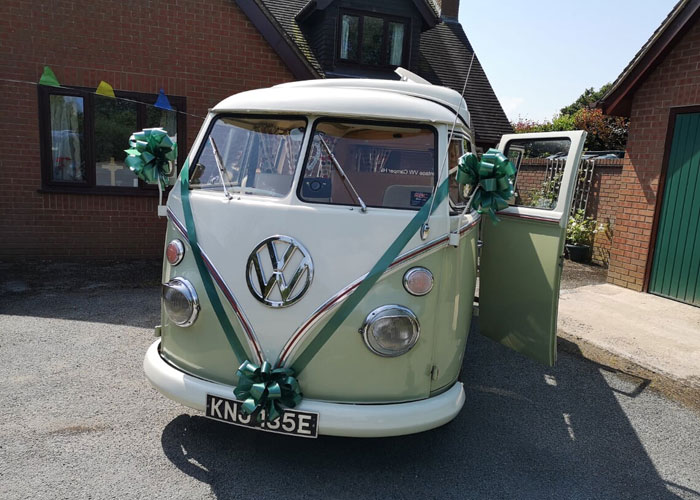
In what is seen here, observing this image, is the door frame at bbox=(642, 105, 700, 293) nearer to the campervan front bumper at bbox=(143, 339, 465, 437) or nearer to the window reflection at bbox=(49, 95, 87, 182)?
the campervan front bumper at bbox=(143, 339, 465, 437)

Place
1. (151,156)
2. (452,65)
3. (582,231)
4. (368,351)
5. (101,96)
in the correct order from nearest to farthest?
1. (368,351)
2. (151,156)
3. (101,96)
4. (582,231)
5. (452,65)

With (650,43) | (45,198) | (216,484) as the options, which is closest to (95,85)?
(45,198)

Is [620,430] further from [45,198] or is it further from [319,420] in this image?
[45,198]

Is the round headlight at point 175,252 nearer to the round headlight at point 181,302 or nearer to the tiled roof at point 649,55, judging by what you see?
the round headlight at point 181,302

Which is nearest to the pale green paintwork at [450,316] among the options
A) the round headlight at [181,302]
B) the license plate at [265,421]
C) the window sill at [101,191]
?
the license plate at [265,421]

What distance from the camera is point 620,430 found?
151 inches

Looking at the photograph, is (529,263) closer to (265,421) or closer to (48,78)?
(265,421)

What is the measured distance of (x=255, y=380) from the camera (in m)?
2.90

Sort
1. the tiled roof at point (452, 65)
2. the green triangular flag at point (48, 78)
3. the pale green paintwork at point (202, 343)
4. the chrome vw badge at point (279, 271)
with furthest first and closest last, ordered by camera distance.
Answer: the tiled roof at point (452, 65) → the green triangular flag at point (48, 78) → the pale green paintwork at point (202, 343) → the chrome vw badge at point (279, 271)

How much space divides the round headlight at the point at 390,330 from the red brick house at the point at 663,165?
5.64 metres

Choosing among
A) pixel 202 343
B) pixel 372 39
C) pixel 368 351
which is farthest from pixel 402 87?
pixel 372 39

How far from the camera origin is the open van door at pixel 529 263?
4.04 m

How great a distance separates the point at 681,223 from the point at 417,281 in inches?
225

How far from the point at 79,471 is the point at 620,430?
3544mm
